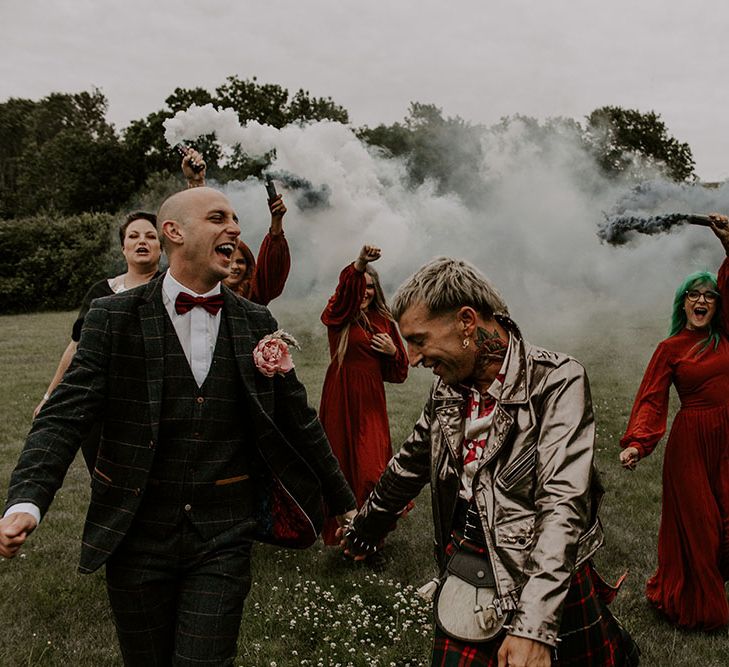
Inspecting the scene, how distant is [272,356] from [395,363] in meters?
3.95

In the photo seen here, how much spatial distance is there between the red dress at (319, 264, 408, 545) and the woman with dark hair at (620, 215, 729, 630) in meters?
2.30

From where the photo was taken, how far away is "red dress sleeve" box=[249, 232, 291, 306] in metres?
6.51

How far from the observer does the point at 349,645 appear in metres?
5.14

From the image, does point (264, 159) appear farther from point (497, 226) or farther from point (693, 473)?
point (497, 226)

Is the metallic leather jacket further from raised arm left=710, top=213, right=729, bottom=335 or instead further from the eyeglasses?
the eyeglasses

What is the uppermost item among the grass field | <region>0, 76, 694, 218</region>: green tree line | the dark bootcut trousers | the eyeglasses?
<region>0, 76, 694, 218</region>: green tree line

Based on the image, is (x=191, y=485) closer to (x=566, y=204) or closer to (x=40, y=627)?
(x=40, y=627)

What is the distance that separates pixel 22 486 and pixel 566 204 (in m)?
18.6

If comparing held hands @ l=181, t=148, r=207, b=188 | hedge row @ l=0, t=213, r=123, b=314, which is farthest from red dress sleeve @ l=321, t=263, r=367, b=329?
hedge row @ l=0, t=213, r=123, b=314

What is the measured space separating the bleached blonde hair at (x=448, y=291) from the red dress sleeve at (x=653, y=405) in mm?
3098

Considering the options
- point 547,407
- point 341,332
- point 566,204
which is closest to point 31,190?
point 566,204

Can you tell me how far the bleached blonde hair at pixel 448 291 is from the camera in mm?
3064

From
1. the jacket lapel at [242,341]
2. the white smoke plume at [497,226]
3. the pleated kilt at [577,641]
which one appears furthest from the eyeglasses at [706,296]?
the white smoke plume at [497,226]

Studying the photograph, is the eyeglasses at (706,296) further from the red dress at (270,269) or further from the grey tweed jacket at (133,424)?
the grey tweed jacket at (133,424)
